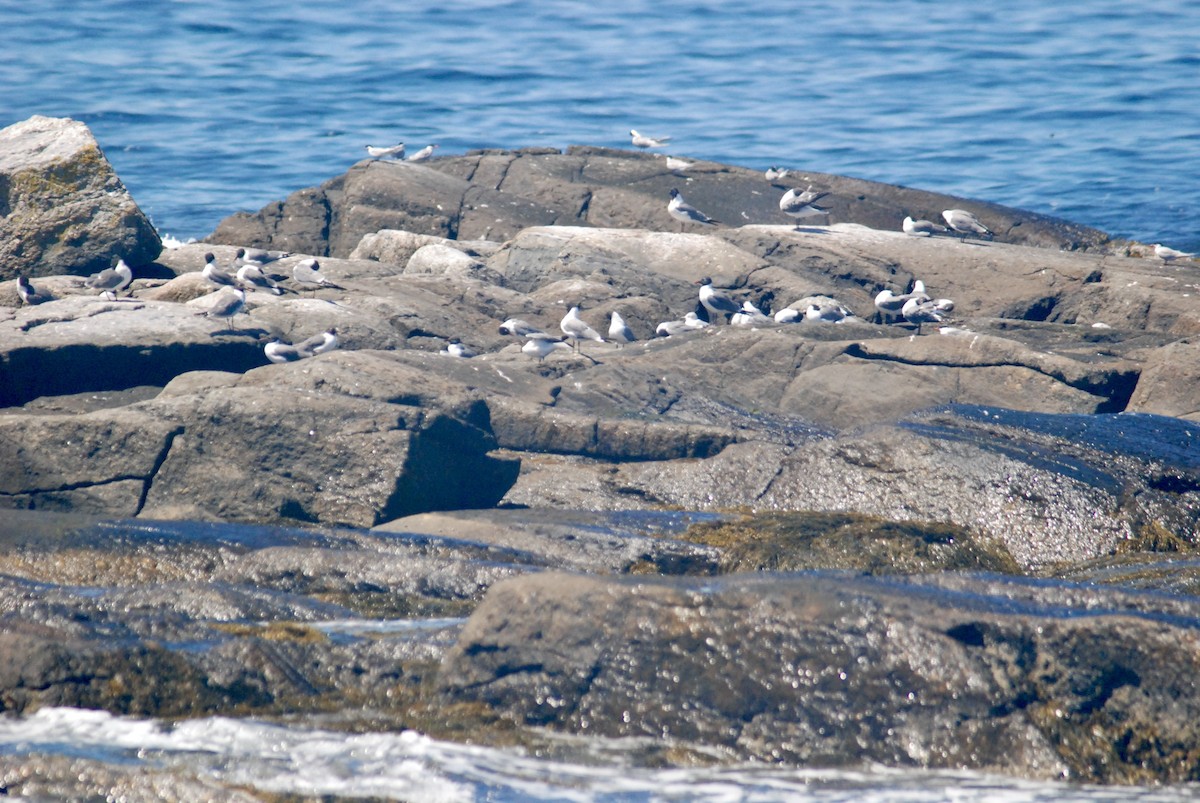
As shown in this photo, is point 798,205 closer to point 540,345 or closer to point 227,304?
point 540,345

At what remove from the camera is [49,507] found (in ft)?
27.7

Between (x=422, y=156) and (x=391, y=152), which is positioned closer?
(x=422, y=156)

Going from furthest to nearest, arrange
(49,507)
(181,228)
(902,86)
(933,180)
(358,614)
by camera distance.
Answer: (902,86) < (933,180) < (181,228) < (49,507) < (358,614)

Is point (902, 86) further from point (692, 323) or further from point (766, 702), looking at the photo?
point (766, 702)

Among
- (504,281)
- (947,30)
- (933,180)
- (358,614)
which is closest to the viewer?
(358,614)

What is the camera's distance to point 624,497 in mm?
8789

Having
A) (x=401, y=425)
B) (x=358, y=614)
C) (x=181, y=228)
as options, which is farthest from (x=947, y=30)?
(x=358, y=614)

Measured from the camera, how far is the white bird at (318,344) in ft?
36.4

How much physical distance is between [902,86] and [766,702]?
27347 millimetres

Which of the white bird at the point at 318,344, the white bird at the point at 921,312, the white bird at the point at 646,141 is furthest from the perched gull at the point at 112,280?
the white bird at the point at 646,141

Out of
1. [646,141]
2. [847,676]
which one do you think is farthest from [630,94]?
[847,676]

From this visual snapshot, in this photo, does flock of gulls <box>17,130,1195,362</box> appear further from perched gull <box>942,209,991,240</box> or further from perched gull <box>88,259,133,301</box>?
perched gull <box>942,209,991,240</box>

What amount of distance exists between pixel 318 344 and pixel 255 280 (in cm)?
232

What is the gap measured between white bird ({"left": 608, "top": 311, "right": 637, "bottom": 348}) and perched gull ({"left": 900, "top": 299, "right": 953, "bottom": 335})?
2781 millimetres
